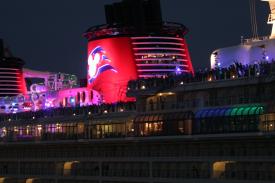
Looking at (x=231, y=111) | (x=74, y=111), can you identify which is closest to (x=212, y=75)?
(x=231, y=111)

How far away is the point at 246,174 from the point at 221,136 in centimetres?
291

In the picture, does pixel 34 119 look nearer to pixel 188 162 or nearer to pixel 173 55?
pixel 173 55

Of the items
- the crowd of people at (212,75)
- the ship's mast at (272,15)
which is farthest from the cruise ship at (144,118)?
the ship's mast at (272,15)

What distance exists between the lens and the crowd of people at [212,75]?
52125 millimetres

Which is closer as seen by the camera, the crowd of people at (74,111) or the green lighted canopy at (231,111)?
the green lighted canopy at (231,111)

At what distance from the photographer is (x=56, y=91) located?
81.7 m

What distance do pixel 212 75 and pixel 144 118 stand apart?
685cm

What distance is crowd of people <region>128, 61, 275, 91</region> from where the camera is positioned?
52.1 m

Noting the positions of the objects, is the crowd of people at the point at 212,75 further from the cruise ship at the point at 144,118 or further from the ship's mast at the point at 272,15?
the ship's mast at the point at 272,15

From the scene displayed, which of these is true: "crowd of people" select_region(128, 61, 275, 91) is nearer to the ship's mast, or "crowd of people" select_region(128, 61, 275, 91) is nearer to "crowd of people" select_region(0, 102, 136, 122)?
"crowd of people" select_region(0, 102, 136, 122)

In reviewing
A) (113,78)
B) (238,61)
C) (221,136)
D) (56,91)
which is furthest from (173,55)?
(221,136)

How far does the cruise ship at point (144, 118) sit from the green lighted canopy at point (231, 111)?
0.08 meters

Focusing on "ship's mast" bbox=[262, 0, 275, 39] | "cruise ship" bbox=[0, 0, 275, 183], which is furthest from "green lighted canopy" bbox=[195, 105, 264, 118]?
"ship's mast" bbox=[262, 0, 275, 39]

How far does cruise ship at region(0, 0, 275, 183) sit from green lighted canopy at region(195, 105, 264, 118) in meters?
0.08
